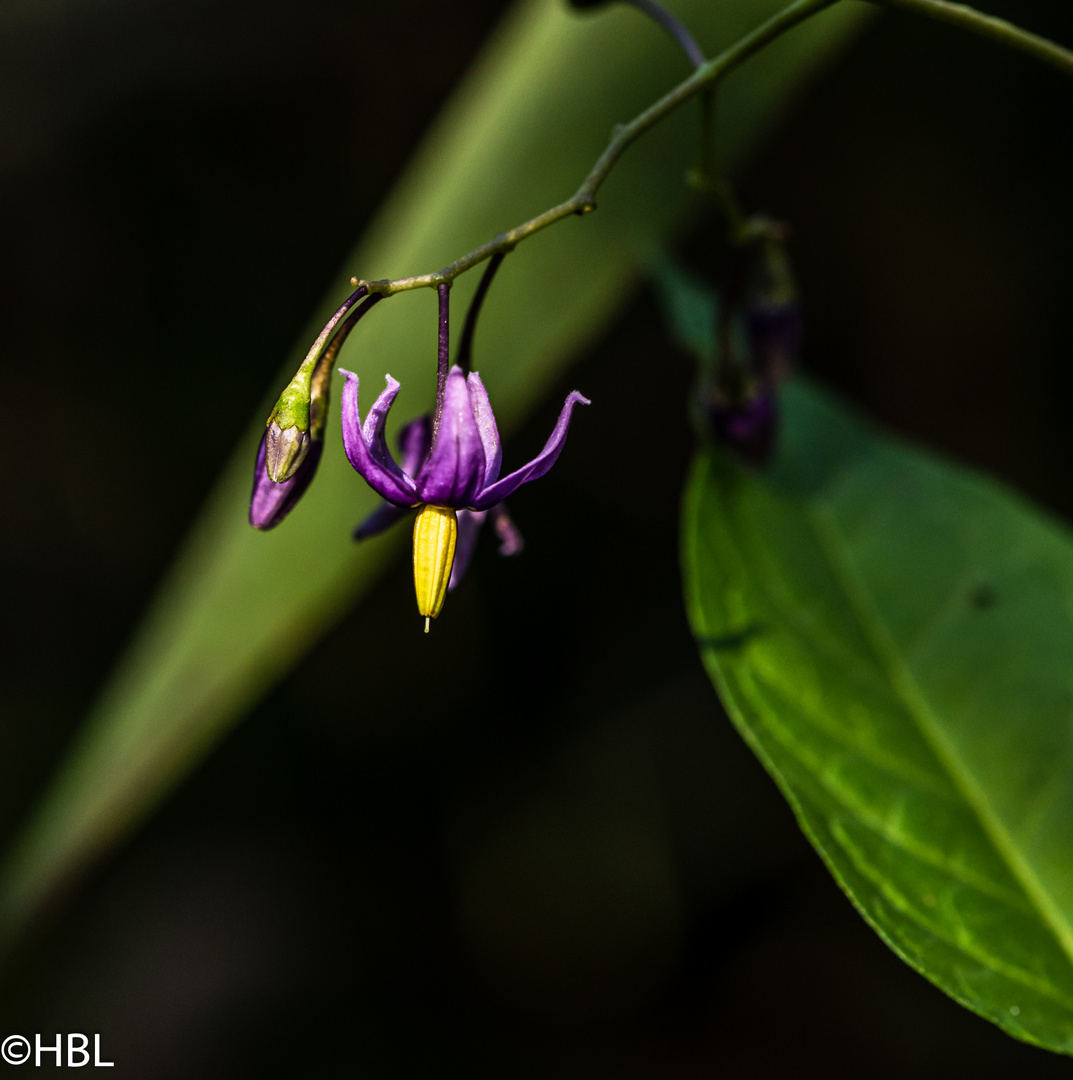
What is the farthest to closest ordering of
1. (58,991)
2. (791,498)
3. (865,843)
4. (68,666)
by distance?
(68,666) → (58,991) → (791,498) → (865,843)

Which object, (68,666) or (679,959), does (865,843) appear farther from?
(68,666)

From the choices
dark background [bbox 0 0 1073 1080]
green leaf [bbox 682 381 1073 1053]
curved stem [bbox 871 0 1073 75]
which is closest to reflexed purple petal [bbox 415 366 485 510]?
green leaf [bbox 682 381 1073 1053]

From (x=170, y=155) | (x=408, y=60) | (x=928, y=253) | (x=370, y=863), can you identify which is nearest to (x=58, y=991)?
(x=370, y=863)

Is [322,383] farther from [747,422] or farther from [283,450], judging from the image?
[747,422]

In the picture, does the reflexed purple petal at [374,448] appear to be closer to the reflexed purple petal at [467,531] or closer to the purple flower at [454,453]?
the purple flower at [454,453]

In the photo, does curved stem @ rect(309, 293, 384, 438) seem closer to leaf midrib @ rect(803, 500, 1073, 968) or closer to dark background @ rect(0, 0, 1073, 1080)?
leaf midrib @ rect(803, 500, 1073, 968)

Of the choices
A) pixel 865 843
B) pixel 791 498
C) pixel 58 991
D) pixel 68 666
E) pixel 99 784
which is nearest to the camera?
pixel 865 843

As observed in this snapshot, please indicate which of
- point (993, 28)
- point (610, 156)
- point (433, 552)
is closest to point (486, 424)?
point (433, 552)
